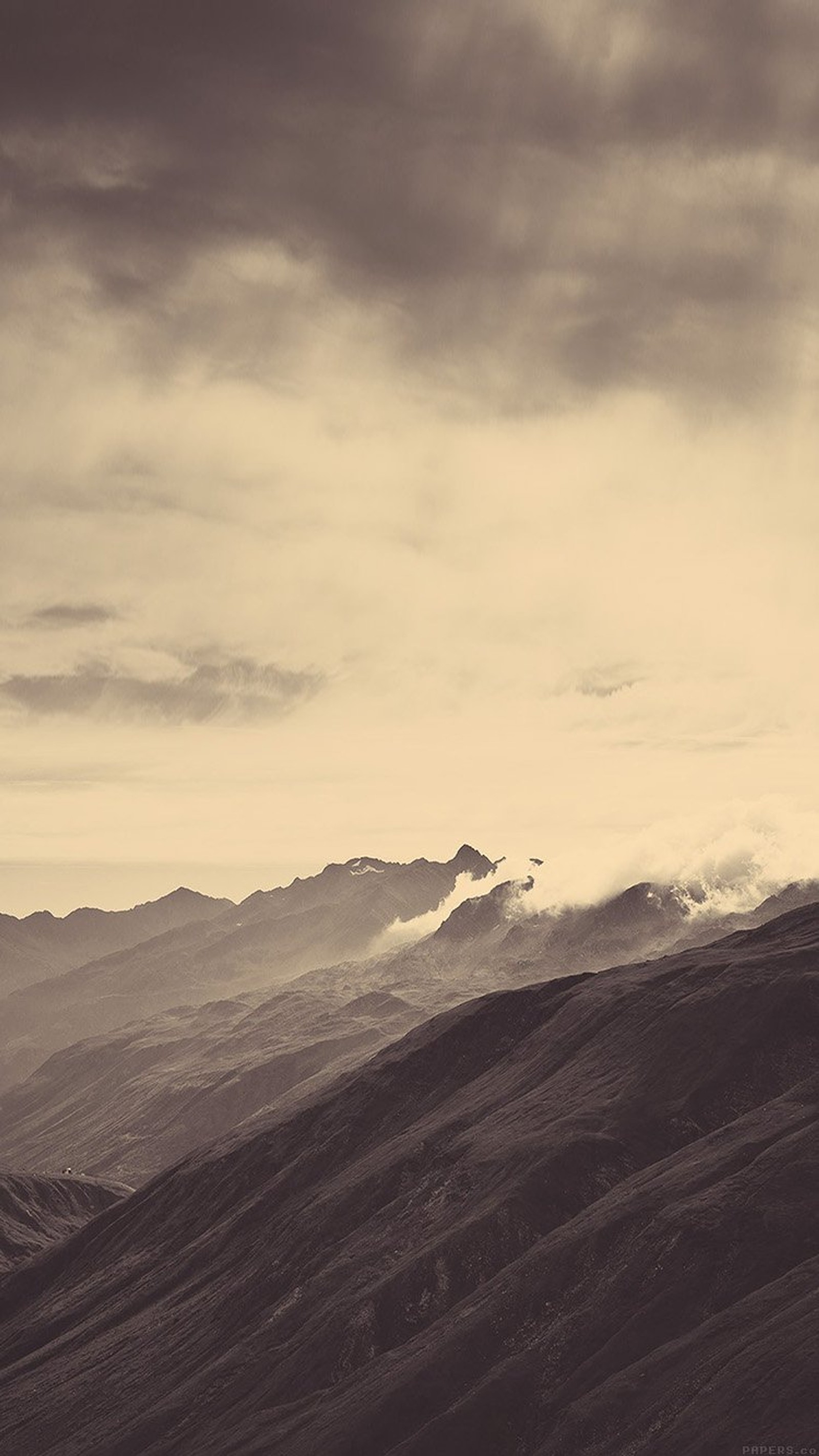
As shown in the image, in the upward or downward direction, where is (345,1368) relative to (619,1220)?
downward

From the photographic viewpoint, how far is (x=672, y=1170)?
198m

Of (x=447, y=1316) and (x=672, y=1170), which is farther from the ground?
(x=672, y=1170)

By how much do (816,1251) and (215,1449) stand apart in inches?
3659

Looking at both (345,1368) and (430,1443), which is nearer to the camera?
(430,1443)

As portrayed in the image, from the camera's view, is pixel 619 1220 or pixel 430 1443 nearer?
pixel 430 1443

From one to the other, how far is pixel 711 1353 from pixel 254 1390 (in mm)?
85933

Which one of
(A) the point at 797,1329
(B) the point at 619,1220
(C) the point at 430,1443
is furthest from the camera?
(B) the point at 619,1220

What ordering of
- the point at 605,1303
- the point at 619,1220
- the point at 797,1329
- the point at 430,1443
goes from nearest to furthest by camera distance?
the point at 797,1329, the point at 430,1443, the point at 605,1303, the point at 619,1220

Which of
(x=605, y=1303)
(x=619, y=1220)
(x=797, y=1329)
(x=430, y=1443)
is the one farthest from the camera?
(x=619, y=1220)

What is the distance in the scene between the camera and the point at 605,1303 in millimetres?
169750

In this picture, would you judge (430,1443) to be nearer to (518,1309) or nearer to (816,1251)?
(518,1309)

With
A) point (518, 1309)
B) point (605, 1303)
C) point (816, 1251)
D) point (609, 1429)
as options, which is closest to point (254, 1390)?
point (518, 1309)

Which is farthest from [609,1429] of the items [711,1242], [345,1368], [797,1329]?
[345,1368]

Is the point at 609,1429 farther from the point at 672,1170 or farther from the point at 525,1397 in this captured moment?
the point at 672,1170
